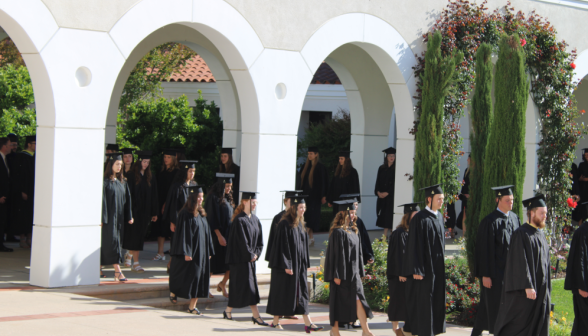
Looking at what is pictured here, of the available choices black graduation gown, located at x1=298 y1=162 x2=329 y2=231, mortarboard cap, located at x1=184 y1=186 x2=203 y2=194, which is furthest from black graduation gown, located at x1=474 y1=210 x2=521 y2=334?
black graduation gown, located at x1=298 y1=162 x2=329 y2=231

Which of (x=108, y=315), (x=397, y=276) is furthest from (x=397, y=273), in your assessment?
(x=108, y=315)

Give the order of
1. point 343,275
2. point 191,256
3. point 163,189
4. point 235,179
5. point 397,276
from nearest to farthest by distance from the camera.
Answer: point 343,275 → point 397,276 → point 191,256 → point 163,189 → point 235,179

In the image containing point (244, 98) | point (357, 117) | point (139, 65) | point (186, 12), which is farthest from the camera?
point (139, 65)

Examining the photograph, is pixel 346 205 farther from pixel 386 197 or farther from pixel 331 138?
pixel 331 138

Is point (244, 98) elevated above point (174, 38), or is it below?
below

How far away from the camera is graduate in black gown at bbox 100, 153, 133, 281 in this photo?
30.9 ft

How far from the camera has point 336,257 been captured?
778cm

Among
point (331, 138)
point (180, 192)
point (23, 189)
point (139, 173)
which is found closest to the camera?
point (180, 192)

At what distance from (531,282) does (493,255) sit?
0.88m

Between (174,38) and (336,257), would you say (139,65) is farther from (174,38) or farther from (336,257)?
(336,257)

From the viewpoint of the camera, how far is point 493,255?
25.5ft

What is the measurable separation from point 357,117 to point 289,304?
8.12 m

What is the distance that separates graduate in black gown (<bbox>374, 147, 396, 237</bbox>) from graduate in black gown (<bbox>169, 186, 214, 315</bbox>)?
611 centimetres

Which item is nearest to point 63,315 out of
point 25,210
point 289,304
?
point 289,304
